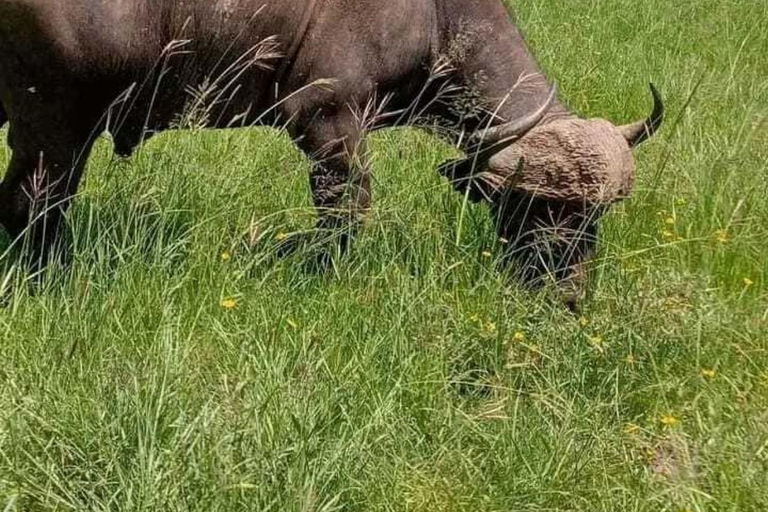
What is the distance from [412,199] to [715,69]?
537 cm

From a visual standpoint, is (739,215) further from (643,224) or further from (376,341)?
(376,341)

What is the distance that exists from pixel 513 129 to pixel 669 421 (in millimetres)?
1970

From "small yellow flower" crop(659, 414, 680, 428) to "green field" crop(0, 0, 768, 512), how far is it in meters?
0.05

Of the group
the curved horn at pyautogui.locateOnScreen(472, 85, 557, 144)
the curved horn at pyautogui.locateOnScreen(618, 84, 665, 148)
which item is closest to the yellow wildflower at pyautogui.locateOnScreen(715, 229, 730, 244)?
the curved horn at pyautogui.locateOnScreen(618, 84, 665, 148)

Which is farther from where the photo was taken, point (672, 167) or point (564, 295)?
point (672, 167)

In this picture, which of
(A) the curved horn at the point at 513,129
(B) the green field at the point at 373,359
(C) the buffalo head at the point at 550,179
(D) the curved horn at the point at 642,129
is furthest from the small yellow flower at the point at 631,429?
(D) the curved horn at the point at 642,129

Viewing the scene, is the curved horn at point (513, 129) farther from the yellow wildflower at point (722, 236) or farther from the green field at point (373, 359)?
the yellow wildflower at point (722, 236)

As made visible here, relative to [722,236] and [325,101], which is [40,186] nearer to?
[325,101]

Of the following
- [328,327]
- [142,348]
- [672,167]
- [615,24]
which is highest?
[142,348]

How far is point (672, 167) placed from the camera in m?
7.11

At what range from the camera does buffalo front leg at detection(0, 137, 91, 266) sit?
16.4 feet

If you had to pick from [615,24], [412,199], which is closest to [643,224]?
[412,199]

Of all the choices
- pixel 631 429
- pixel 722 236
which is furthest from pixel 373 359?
pixel 722 236

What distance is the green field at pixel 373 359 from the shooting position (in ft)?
10.8
